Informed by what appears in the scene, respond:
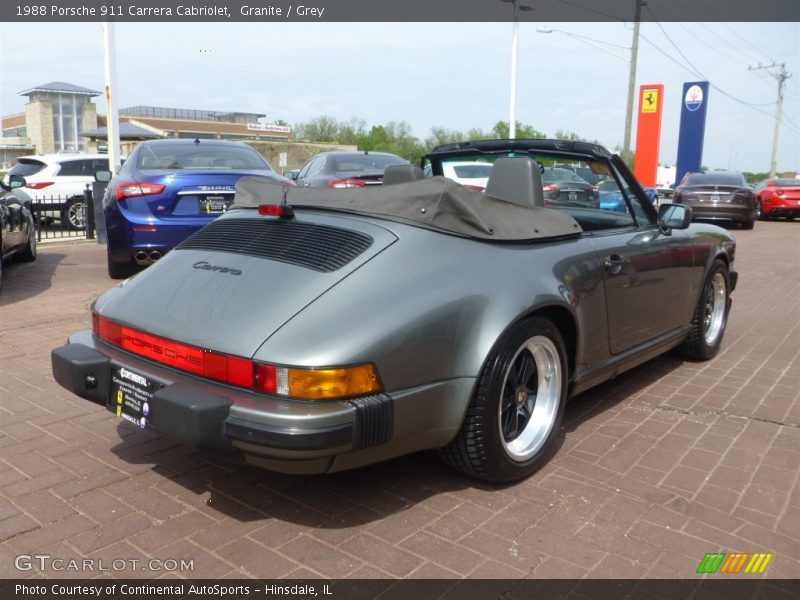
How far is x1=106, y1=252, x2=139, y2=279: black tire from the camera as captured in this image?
7152 millimetres

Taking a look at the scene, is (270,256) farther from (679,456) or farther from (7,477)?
(679,456)

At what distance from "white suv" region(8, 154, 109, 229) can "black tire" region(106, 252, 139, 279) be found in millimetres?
7342

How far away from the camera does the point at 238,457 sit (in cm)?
244

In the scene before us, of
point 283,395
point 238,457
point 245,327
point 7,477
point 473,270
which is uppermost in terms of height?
point 473,270

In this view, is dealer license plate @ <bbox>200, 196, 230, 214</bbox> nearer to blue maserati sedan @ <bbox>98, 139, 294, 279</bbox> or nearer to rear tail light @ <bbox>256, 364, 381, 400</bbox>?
blue maserati sedan @ <bbox>98, 139, 294, 279</bbox>

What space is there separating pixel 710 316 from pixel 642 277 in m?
1.63

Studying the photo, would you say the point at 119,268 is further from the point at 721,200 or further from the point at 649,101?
the point at 649,101

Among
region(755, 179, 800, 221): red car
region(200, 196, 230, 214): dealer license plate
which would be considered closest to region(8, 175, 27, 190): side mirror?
region(200, 196, 230, 214): dealer license plate

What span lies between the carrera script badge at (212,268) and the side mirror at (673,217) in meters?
2.79

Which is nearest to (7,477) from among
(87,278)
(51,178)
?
(87,278)

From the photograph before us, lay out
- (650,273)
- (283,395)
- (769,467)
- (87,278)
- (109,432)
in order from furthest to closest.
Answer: (87,278), (650,273), (109,432), (769,467), (283,395)

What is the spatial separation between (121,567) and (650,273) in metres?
3.14

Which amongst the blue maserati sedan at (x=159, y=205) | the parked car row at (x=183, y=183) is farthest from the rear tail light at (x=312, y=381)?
the blue maserati sedan at (x=159, y=205)

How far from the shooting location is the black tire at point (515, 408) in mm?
2818
